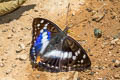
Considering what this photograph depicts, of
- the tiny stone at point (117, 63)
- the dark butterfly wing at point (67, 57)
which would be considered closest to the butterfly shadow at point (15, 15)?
the dark butterfly wing at point (67, 57)

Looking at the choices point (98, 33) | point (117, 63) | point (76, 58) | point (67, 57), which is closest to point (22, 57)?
point (67, 57)

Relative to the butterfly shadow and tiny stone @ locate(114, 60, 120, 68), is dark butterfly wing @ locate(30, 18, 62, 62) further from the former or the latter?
tiny stone @ locate(114, 60, 120, 68)

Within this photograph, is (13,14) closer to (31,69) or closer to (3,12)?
(3,12)

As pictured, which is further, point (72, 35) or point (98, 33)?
point (72, 35)

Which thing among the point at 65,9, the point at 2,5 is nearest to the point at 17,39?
the point at 2,5

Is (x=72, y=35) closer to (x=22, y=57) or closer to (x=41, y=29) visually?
(x=41, y=29)

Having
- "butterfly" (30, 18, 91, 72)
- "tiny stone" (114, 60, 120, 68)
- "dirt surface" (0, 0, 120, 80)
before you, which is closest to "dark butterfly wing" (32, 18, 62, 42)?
"butterfly" (30, 18, 91, 72)
